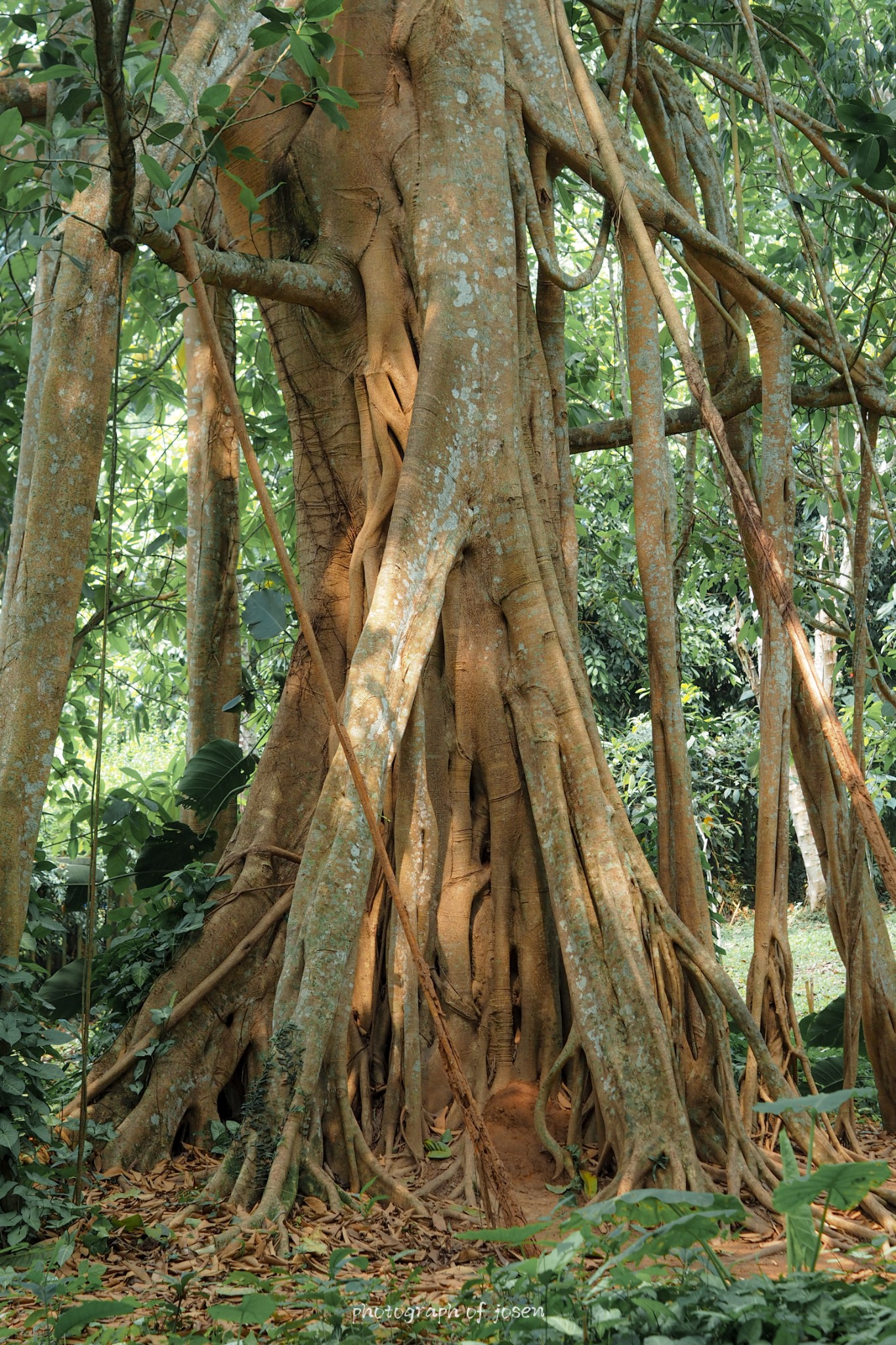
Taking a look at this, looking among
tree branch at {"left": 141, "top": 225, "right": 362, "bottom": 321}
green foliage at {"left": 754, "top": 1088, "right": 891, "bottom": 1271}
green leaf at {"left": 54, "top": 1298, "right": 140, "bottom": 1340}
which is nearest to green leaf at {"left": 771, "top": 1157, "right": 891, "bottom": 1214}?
green foliage at {"left": 754, "top": 1088, "right": 891, "bottom": 1271}

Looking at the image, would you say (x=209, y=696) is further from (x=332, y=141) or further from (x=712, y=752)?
(x=712, y=752)

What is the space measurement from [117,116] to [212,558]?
3.51 m

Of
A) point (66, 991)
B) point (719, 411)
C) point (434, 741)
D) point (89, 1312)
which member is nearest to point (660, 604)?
point (434, 741)

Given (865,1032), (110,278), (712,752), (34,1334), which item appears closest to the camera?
(34,1334)

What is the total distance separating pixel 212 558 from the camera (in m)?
5.73

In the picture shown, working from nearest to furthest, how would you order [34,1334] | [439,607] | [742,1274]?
1. [34,1334]
2. [742,1274]
3. [439,607]

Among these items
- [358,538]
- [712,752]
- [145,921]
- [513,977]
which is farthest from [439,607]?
[712,752]

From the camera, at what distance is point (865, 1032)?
432 cm

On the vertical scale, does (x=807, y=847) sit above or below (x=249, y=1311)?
above

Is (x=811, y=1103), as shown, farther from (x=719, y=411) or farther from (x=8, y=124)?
(x=719, y=411)

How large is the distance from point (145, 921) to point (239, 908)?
0.53m

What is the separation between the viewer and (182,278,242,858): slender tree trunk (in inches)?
223

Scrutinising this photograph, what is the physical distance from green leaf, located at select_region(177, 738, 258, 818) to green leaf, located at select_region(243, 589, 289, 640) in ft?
1.82

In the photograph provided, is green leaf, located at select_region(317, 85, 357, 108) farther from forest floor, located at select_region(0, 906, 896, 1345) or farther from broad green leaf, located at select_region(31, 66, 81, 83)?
forest floor, located at select_region(0, 906, 896, 1345)
